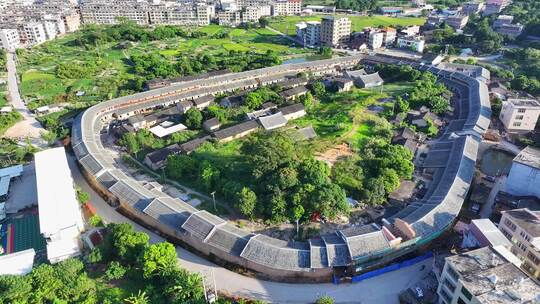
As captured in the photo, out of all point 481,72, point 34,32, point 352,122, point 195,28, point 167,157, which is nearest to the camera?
point 167,157

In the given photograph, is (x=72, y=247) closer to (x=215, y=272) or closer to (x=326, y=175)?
(x=215, y=272)

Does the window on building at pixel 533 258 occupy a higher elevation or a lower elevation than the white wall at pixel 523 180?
lower

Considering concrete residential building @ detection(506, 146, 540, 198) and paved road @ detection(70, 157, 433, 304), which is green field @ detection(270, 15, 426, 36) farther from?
paved road @ detection(70, 157, 433, 304)

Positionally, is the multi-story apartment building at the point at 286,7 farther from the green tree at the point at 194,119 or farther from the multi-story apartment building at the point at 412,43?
the green tree at the point at 194,119

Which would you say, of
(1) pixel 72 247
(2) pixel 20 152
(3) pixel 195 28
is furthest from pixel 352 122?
(3) pixel 195 28

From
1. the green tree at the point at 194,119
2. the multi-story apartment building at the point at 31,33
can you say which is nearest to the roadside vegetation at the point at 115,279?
the green tree at the point at 194,119

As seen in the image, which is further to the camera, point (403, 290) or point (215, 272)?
point (215, 272)

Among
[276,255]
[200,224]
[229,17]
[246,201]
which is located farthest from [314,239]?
[229,17]
